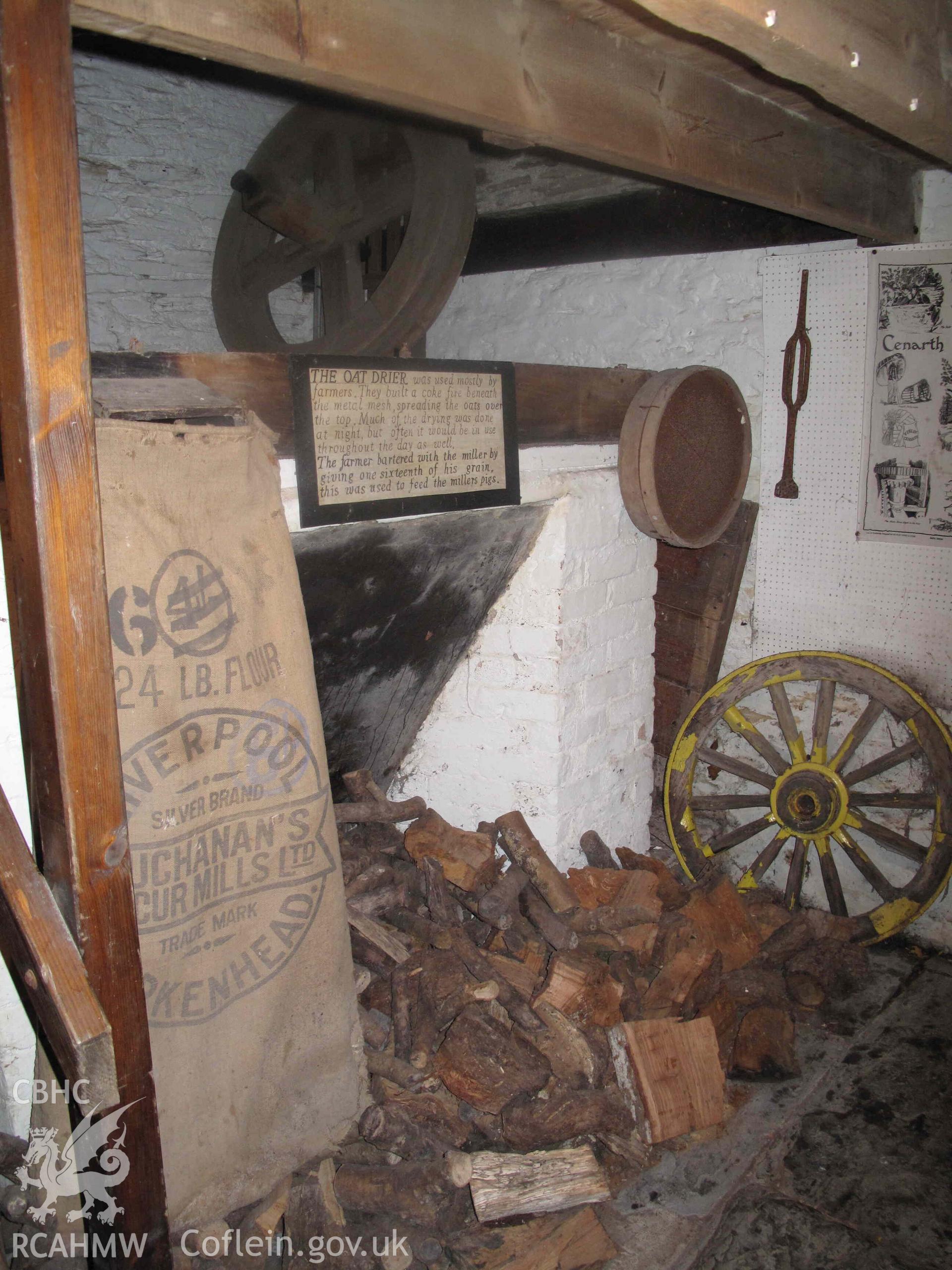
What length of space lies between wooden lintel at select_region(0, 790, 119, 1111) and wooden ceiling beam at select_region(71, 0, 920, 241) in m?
1.07

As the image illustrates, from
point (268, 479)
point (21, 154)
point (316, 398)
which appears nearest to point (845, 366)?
point (316, 398)

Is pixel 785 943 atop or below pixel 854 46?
below

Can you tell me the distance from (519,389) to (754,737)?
5.05 ft

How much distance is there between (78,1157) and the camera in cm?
124

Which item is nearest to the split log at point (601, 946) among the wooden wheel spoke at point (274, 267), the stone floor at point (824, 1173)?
the stone floor at point (824, 1173)

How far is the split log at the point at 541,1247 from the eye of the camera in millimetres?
1724

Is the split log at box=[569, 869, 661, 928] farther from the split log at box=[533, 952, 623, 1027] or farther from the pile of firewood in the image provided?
the split log at box=[533, 952, 623, 1027]

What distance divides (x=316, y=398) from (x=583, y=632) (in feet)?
3.94

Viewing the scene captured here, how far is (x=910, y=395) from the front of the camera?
2672 millimetres

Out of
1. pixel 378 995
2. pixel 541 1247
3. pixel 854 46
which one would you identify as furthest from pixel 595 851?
pixel 854 46

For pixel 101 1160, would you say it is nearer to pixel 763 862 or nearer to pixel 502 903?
pixel 502 903

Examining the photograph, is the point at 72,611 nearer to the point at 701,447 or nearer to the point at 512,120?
the point at 512,120

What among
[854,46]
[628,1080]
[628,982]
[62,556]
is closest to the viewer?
[62,556]

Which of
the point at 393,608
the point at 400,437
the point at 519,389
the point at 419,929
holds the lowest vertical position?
the point at 419,929
